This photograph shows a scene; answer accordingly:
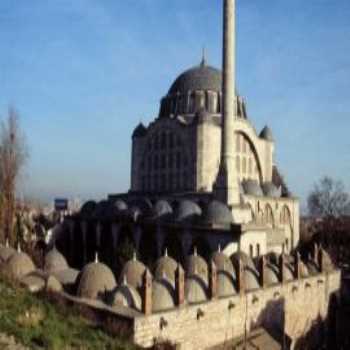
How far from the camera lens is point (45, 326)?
308 inches

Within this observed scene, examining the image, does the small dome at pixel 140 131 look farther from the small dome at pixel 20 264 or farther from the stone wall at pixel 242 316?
the small dome at pixel 20 264

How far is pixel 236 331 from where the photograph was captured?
12.8 meters

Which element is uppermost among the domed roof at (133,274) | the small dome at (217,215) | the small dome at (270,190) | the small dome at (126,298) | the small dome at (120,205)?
the small dome at (270,190)

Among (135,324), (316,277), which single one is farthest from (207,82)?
(135,324)

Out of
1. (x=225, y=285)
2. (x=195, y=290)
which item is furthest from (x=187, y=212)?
(x=195, y=290)

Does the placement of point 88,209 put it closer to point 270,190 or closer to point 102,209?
point 102,209

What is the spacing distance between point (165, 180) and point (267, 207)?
6.95 meters

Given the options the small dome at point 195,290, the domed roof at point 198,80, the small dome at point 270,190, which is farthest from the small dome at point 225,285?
the domed roof at point 198,80

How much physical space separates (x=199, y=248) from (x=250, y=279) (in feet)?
18.6

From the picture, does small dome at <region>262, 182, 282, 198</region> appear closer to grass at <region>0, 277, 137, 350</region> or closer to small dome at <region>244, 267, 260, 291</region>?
small dome at <region>244, 267, 260, 291</region>

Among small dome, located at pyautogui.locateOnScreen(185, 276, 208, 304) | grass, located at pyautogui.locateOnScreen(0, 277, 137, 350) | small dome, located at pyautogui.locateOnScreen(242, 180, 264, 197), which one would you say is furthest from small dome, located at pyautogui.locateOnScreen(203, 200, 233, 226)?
grass, located at pyautogui.locateOnScreen(0, 277, 137, 350)

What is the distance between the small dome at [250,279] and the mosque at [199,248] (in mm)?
42

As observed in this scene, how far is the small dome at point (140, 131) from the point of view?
3347cm

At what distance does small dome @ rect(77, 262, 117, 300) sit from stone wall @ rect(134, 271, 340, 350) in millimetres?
2012
